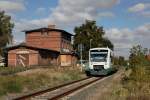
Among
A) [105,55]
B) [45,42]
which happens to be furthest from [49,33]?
[105,55]

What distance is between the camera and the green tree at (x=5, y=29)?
303ft

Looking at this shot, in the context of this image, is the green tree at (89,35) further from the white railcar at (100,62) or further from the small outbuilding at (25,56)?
the white railcar at (100,62)

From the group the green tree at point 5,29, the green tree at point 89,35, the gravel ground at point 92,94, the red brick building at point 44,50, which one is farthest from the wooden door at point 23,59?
the gravel ground at point 92,94

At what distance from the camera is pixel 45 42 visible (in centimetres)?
8931

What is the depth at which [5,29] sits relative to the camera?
312ft

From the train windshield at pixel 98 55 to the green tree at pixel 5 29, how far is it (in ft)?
163

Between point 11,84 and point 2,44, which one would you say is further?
point 2,44

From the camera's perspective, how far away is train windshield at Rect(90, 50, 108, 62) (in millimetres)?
44656

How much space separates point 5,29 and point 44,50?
26342 millimetres

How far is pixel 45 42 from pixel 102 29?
64.8 feet

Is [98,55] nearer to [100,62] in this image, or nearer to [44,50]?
[100,62]

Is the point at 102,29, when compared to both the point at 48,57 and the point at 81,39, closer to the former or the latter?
the point at 81,39

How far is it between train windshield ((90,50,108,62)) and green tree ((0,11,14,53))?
49.7 m

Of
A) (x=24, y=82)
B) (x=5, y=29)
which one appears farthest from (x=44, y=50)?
(x=24, y=82)
